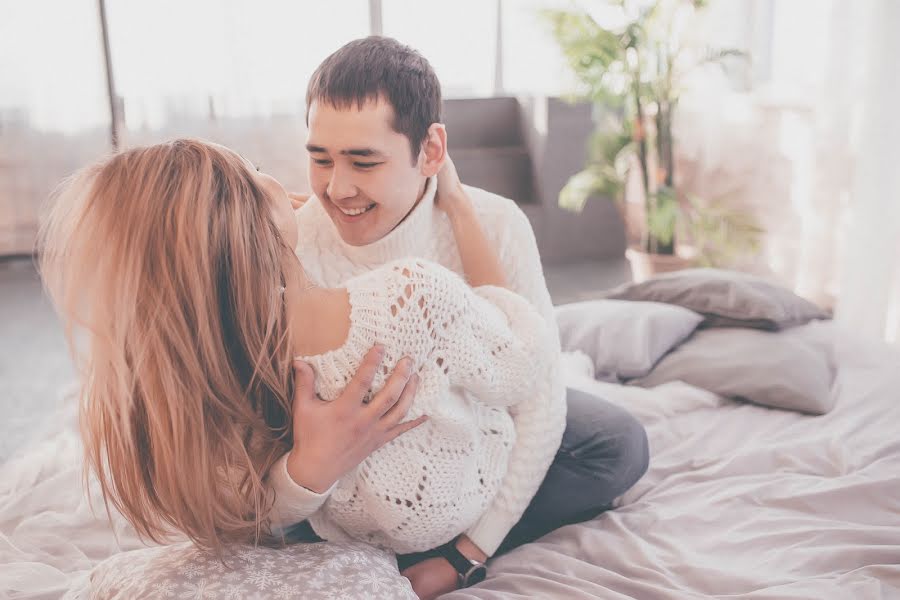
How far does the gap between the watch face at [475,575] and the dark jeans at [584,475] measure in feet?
0.32

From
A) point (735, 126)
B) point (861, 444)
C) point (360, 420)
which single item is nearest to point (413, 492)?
point (360, 420)

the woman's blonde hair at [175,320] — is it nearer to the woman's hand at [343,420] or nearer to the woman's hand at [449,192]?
the woman's hand at [343,420]

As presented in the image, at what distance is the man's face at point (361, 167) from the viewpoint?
1324mm

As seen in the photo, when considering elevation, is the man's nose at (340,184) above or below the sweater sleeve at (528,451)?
above

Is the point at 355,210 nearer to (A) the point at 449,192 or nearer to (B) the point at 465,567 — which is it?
(A) the point at 449,192

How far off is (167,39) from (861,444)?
424 centimetres

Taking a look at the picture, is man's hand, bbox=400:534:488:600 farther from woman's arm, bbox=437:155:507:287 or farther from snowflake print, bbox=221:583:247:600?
woman's arm, bbox=437:155:507:287

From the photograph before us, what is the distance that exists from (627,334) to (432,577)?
1008 mm

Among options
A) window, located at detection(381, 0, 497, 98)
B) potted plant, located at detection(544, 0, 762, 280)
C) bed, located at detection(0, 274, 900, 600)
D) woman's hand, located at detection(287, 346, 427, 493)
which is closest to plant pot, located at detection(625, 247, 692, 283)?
potted plant, located at detection(544, 0, 762, 280)

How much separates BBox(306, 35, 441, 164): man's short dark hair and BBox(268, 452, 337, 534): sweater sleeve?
57 cm

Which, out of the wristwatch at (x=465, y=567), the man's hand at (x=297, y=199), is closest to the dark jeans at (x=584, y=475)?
the wristwatch at (x=465, y=567)

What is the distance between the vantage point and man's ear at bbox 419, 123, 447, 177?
1410mm

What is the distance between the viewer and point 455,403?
1.16m

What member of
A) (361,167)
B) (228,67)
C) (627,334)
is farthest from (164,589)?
(228,67)
